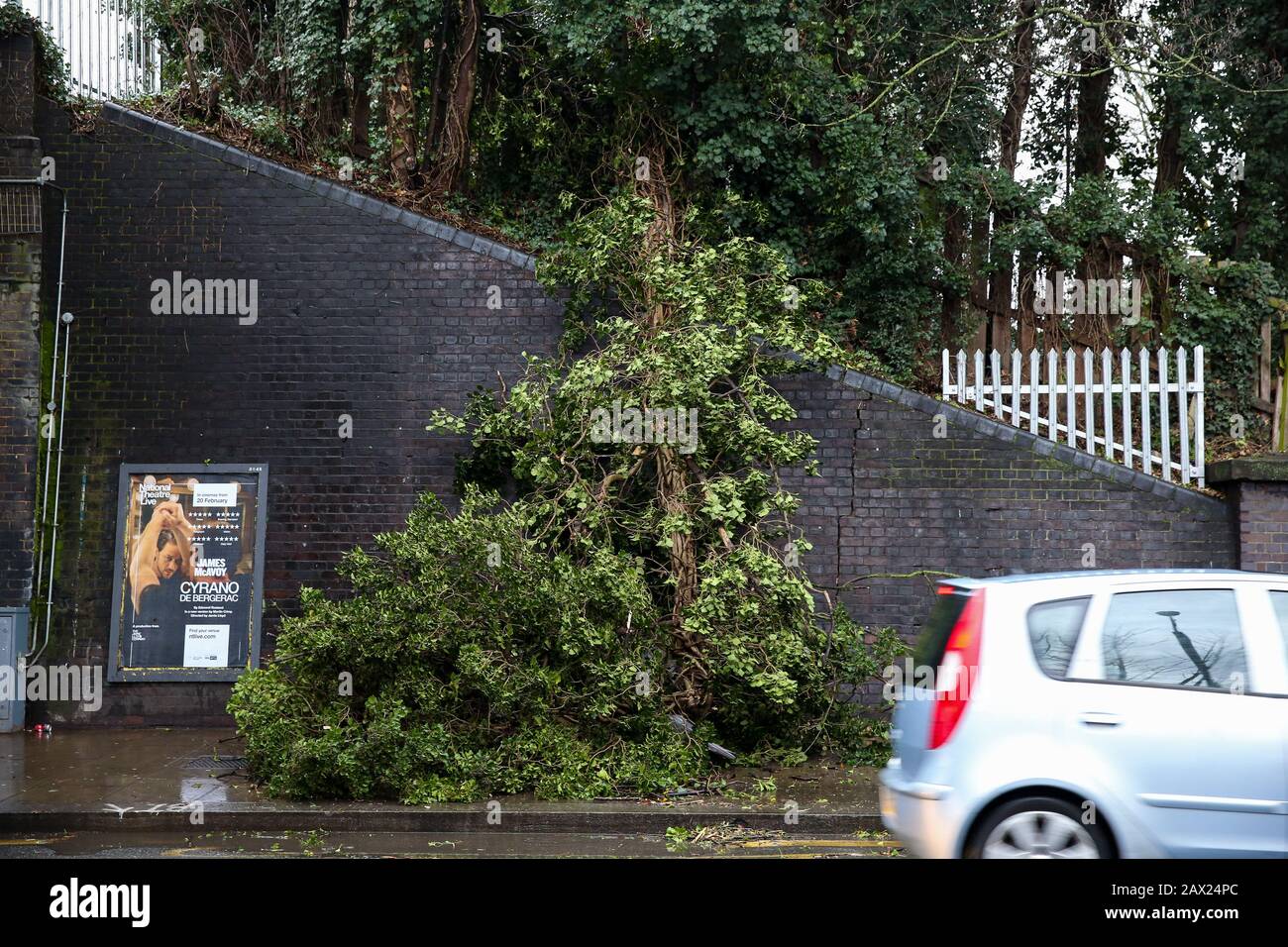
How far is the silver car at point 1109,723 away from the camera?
16.6 feet

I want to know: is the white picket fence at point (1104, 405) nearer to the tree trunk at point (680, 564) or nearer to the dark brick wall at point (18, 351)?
the tree trunk at point (680, 564)

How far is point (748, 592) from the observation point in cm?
977

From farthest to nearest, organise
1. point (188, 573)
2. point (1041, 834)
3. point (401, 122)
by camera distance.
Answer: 1. point (401, 122)
2. point (188, 573)
3. point (1041, 834)

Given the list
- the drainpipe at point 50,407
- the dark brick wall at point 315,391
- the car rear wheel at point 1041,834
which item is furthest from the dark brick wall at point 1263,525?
the drainpipe at point 50,407

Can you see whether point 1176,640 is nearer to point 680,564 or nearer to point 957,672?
point 957,672

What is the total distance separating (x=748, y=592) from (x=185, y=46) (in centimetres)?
1116

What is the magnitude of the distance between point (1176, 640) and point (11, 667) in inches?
423

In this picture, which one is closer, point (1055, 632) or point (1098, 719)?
point (1098, 719)

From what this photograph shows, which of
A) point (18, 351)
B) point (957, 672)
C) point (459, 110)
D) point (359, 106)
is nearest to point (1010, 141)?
point (459, 110)

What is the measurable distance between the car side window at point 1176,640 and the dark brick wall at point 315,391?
5873 millimetres

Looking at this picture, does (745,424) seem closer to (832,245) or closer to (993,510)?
(993,510)

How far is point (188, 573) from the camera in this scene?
11.6 m

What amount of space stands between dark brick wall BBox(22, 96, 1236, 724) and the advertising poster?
0.65ft


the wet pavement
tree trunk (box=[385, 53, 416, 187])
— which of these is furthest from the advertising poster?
tree trunk (box=[385, 53, 416, 187])
